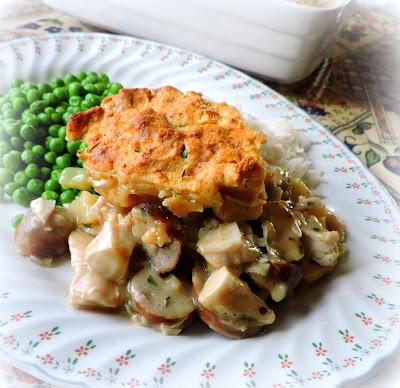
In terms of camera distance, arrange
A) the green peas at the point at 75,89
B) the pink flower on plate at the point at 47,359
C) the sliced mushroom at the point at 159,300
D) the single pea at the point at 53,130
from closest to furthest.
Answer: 1. the pink flower on plate at the point at 47,359
2. the sliced mushroom at the point at 159,300
3. the single pea at the point at 53,130
4. the green peas at the point at 75,89

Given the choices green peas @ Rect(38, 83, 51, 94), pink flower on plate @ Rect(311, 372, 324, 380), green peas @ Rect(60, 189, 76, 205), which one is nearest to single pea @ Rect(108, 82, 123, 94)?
green peas @ Rect(38, 83, 51, 94)

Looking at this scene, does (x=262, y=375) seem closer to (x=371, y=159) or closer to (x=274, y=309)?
(x=274, y=309)

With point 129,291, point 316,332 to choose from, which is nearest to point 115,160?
point 129,291

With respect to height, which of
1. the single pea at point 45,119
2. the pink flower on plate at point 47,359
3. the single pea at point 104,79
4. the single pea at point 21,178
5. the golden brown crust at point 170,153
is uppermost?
the golden brown crust at point 170,153

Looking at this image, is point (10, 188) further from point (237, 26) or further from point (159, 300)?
point (237, 26)

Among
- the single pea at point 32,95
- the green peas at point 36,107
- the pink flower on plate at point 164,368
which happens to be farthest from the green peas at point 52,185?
the pink flower on plate at point 164,368

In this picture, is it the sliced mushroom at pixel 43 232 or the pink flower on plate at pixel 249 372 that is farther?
the sliced mushroom at pixel 43 232

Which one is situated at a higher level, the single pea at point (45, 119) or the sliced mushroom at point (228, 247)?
the sliced mushroom at point (228, 247)

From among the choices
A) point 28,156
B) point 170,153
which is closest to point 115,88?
point 28,156

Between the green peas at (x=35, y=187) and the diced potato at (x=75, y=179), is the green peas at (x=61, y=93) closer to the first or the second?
the green peas at (x=35, y=187)
